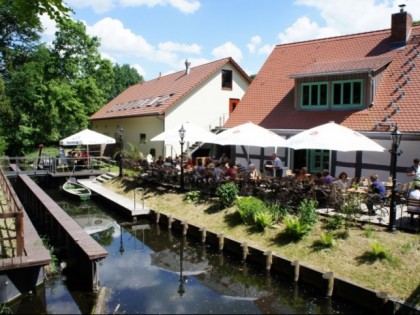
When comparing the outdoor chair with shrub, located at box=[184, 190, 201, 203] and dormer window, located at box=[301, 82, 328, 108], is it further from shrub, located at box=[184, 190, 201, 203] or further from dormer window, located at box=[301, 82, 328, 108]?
dormer window, located at box=[301, 82, 328, 108]

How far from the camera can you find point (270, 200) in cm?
1320

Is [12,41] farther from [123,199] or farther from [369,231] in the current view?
[369,231]

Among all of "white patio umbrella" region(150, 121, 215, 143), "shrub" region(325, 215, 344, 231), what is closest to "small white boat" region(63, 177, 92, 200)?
"white patio umbrella" region(150, 121, 215, 143)

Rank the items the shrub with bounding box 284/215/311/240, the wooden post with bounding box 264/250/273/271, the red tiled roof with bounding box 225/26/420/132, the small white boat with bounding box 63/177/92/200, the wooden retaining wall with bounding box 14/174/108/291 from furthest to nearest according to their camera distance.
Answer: the small white boat with bounding box 63/177/92/200 → the red tiled roof with bounding box 225/26/420/132 → the shrub with bounding box 284/215/311/240 → the wooden post with bounding box 264/250/273/271 → the wooden retaining wall with bounding box 14/174/108/291

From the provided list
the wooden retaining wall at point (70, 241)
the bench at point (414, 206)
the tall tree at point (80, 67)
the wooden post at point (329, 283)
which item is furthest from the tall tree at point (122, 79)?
the wooden post at point (329, 283)

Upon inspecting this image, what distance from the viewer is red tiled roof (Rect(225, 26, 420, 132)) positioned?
51.0ft

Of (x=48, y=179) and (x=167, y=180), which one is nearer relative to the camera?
(x=167, y=180)

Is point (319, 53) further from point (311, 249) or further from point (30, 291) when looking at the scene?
point (30, 291)

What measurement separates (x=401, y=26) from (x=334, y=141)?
9.13 meters

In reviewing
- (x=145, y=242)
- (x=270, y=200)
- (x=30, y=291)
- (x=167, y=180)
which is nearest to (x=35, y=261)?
(x=30, y=291)

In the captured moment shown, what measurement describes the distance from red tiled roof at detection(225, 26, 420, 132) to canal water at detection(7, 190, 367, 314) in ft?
27.1

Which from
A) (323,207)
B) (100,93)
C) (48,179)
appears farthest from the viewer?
(100,93)

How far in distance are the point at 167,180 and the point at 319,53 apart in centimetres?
1023

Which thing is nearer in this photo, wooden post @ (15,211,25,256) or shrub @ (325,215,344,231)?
wooden post @ (15,211,25,256)
